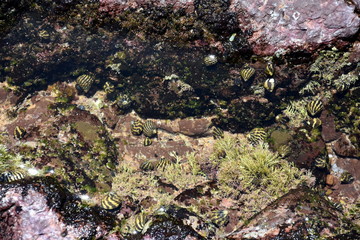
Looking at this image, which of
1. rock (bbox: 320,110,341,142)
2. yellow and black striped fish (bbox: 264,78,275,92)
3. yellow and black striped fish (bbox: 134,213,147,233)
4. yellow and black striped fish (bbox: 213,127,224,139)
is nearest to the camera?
yellow and black striped fish (bbox: 134,213,147,233)

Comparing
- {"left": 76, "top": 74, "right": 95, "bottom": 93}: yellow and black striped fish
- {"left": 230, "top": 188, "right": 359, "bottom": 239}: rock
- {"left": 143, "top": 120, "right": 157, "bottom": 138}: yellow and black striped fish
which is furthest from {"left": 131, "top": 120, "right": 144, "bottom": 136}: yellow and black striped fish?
{"left": 230, "top": 188, "right": 359, "bottom": 239}: rock

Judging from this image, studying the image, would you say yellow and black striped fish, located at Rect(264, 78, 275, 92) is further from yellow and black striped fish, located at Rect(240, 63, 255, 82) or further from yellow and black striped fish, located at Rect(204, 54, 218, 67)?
yellow and black striped fish, located at Rect(204, 54, 218, 67)

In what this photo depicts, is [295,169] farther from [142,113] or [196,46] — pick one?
[142,113]

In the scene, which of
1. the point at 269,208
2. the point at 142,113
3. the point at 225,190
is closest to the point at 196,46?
the point at 142,113

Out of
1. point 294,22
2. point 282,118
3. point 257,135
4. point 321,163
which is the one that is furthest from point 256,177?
point 294,22

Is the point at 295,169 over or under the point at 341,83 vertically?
under

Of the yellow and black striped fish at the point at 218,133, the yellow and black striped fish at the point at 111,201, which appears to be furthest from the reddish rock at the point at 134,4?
the yellow and black striped fish at the point at 111,201

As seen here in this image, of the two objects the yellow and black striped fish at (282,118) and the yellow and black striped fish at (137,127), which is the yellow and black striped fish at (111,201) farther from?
the yellow and black striped fish at (282,118)
